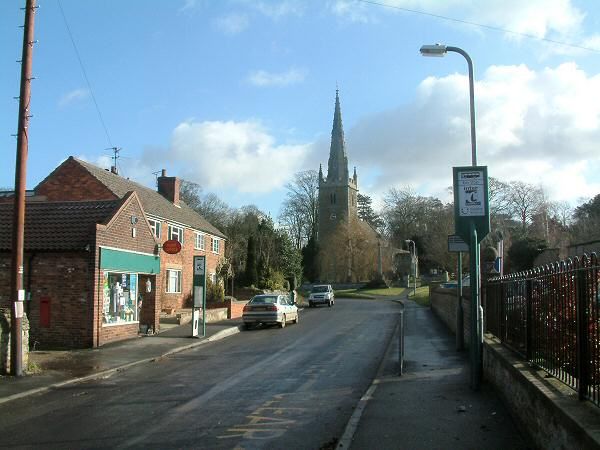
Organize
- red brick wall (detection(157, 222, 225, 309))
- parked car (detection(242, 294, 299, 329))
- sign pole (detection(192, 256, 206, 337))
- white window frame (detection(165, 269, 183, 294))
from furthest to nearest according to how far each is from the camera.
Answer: white window frame (detection(165, 269, 183, 294)) < red brick wall (detection(157, 222, 225, 309)) < parked car (detection(242, 294, 299, 329)) < sign pole (detection(192, 256, 206, 337))

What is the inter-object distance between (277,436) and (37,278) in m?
13.7

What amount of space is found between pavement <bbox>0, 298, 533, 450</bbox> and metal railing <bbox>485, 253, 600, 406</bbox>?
3.38ft

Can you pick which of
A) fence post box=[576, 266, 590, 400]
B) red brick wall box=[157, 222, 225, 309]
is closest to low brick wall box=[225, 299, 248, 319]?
red brick wall box=[157, 222, 225, 309]

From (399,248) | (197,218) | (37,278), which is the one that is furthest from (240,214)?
(37,278)

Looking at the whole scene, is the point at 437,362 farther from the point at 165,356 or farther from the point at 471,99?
the point at 165,356

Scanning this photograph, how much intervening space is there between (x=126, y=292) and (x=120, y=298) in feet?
1.59

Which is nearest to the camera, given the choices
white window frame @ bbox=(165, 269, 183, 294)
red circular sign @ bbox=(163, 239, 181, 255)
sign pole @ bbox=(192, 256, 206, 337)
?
sign pole @ bbox=(192, 256, 206, 337)

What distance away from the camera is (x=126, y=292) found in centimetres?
2098

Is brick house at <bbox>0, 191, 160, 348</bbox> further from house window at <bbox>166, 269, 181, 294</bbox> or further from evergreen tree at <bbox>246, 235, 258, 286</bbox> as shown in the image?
evergreen tree at <bbox>246, 235, 258, 286</bbox>

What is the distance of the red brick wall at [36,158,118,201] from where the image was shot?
31672 mm

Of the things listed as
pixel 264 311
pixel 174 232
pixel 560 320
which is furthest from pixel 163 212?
pixel 560 320

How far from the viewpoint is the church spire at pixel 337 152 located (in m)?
109

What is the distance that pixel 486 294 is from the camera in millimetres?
12867

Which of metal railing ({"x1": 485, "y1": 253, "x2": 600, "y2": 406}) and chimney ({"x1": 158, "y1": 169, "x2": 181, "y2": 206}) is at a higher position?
chimney ({"x1": 158, "y1": 169, "x2": 181, "y2": 206})
